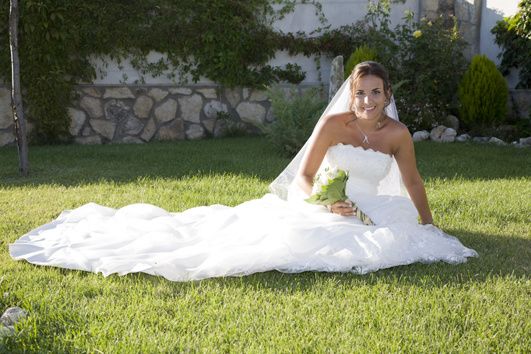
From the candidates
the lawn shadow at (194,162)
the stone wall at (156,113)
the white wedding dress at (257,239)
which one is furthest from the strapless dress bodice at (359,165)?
the stone wall at (156,113)

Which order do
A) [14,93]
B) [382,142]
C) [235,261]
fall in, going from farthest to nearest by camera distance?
[14,93], [382,142], [235,261]

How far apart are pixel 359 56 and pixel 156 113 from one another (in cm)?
338

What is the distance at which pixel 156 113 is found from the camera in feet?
33.4

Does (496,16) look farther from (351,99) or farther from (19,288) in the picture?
(19,288)

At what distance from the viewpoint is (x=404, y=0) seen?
1062 cm

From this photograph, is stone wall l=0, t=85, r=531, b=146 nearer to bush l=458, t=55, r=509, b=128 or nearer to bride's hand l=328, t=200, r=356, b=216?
bush l=458, t=55, r=509, b=128

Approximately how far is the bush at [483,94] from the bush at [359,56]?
5.24ft

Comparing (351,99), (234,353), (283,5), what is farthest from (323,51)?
(234,353)

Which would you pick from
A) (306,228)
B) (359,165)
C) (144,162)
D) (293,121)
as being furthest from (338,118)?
(144,162)

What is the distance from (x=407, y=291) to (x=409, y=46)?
7.96 m

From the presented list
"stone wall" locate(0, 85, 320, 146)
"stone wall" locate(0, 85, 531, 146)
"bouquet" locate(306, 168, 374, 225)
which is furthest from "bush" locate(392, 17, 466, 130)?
"bouquet" locate(306, 168, 374, 225)

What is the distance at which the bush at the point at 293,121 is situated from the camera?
805 cm

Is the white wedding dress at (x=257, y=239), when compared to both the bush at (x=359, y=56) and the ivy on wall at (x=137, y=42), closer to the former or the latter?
the ivy on wall at (x=137, y=42)

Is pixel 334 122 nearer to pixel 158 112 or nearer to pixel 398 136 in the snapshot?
pixel 398 136
